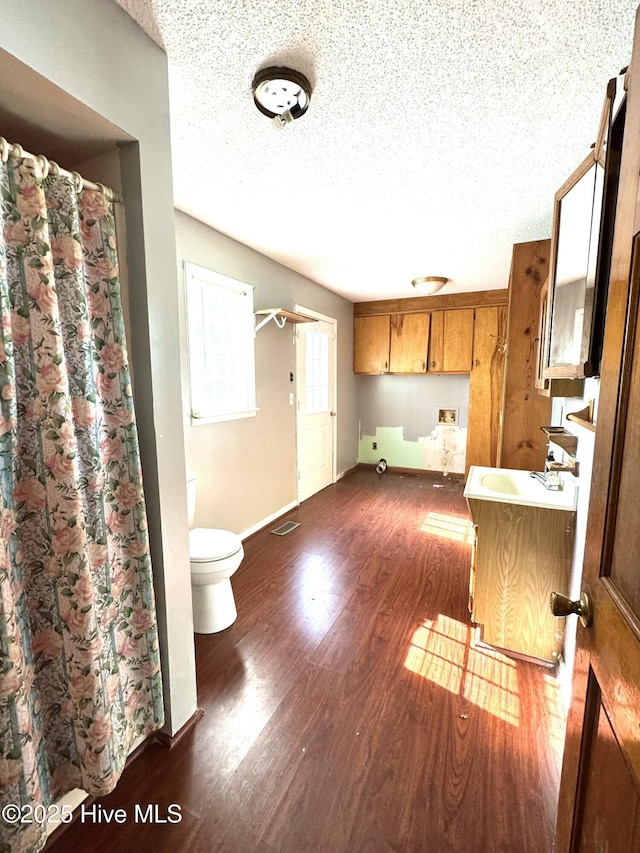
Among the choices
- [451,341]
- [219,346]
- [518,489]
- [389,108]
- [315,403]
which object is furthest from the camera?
[451,341]

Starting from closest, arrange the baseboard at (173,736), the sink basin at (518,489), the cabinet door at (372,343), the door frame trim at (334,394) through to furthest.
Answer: the baseboard at (173,736)
the sink basin at (518,489)
the door frame trim at (334,394)
the cabinet door at (372,343)

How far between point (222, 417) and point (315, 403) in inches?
64.5

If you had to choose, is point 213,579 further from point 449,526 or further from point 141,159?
point 449,526

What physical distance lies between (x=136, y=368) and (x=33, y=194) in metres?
0.52

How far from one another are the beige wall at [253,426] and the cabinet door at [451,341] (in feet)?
4.61

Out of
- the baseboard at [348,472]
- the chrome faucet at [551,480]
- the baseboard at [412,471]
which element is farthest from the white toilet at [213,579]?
the baseboard at [412,471]

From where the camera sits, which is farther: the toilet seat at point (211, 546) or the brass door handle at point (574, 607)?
the toilet seat at point (211, 546)

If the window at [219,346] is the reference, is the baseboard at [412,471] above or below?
below

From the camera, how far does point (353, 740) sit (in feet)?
4.60

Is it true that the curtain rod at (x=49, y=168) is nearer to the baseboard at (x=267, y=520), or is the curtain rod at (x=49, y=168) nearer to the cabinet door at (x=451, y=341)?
the baseboard at (x=267, y=520)

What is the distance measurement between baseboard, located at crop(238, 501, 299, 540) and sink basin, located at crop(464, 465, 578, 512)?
1887mm

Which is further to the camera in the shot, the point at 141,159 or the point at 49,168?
the point at 141,159

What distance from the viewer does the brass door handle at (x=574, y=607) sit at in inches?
30.8

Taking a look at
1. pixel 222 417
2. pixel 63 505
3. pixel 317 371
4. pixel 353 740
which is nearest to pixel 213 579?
pixel 353 740
